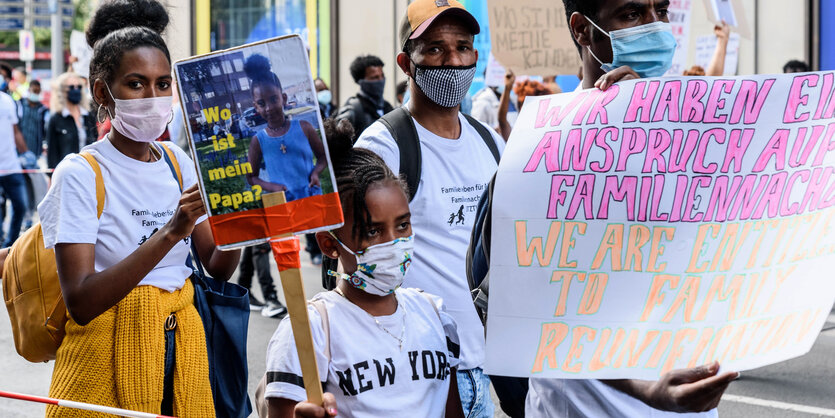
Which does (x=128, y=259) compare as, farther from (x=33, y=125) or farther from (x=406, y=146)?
(x=33, y=125)

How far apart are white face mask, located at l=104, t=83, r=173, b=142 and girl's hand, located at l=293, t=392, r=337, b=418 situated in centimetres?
115

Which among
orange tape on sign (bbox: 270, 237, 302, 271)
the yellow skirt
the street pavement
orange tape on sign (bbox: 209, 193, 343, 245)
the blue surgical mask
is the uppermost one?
the blue surgical mask

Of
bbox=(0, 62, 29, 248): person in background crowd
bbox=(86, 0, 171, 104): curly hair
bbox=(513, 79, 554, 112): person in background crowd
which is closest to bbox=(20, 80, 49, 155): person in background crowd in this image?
bbox=(0, 62, 29, 248): person in background crowd

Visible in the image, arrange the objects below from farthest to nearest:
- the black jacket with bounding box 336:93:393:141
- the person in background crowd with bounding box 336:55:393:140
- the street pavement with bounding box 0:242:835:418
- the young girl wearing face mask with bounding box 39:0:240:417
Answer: the person in background crowd with bounding box 336:55:393:140
the black jacket with bounding box 336:93:393:141
the street pavement with bounding box 0:242:835:418
the young girl wearing face mask with bounding box 39:0:240:417

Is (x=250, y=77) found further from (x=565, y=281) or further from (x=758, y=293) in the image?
(x=758, y=293)

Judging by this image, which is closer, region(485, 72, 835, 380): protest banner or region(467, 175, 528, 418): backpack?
region(485, 72, 835, 380): protest banner

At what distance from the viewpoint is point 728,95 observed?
213 centimetres

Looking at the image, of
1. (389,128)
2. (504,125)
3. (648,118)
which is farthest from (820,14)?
(648,118)

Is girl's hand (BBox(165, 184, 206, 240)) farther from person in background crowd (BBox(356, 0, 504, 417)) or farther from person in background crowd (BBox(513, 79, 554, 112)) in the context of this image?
person in background crowd (BBox(513, 79, 554, 112))

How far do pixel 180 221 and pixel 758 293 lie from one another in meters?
1.42

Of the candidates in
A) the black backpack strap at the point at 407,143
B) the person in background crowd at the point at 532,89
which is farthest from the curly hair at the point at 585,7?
the person in background crowd at the point at 532,89

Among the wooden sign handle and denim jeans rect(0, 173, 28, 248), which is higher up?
the wooden sign handle

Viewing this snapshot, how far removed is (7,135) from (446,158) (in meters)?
8.89

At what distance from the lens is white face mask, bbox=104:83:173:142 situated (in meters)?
2.96
